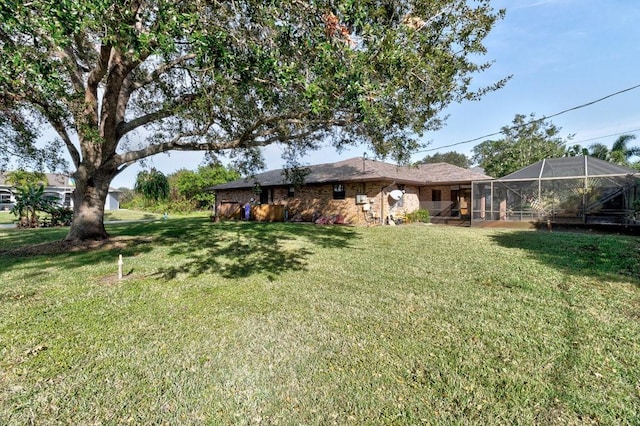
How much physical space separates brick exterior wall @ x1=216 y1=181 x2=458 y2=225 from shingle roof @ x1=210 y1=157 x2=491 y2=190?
0.57m

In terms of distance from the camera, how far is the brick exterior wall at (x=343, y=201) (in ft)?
54.7

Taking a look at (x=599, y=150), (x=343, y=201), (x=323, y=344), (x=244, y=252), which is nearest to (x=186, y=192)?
(x=343, y=201)

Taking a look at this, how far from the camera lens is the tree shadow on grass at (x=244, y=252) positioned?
6.56m

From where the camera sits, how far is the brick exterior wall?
16.7 meters

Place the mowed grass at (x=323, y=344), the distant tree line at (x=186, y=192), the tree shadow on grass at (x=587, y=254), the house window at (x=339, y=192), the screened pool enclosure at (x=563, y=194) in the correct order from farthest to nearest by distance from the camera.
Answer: the distant tree line at (x=186, y=192) → the house window at (x=339, y=192) → the screened pool enclosure at (x=563, y=194) → the tree shadow on grass at (x=587, y=254) → the mowed grass at (x=323, y=344)

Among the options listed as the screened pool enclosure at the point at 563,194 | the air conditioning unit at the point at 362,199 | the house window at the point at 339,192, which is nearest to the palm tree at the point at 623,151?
the screened pool enclosure at the point at 563,194

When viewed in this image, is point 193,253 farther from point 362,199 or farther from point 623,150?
point 623,150

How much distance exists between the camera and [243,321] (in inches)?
153

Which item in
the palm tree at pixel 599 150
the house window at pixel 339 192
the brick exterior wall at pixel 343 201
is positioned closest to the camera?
the brick exterior wall at pixel 343 201

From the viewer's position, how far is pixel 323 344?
10.7ft

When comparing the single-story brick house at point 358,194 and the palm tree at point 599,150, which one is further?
the palm tree at point 599,150

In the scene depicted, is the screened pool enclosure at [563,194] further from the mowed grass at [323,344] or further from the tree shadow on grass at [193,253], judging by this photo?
the tree shadow on grass at [193,253]

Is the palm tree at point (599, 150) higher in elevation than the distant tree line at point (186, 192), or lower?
higher

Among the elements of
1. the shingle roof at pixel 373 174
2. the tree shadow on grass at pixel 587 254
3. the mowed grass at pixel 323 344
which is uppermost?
the shingle roof at pixel 373 174
